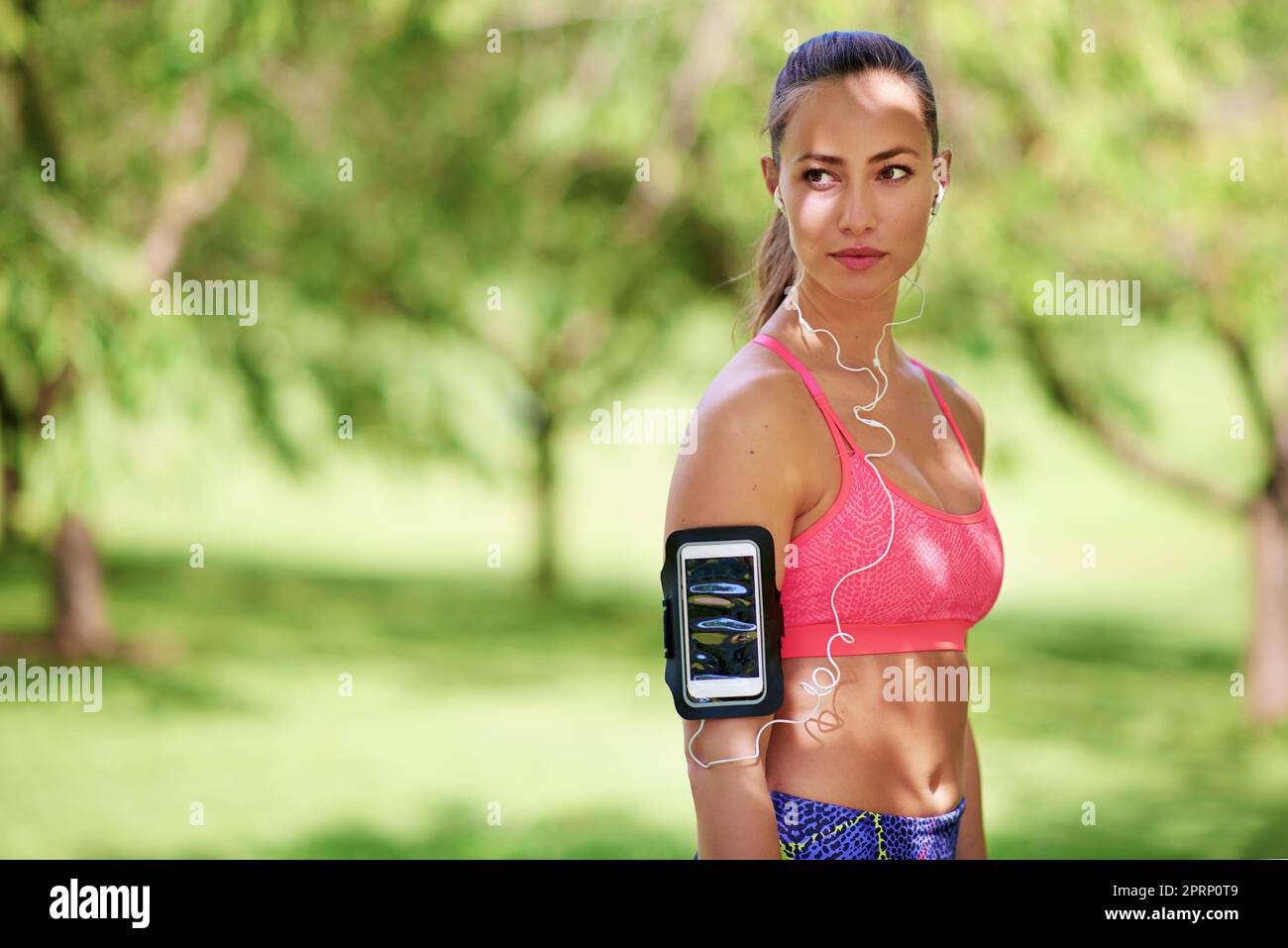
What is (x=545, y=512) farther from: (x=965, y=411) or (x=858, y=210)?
(x=858, y=210)

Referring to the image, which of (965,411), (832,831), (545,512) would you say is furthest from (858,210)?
(545,512)

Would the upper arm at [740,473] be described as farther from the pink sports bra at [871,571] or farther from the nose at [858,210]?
the nose at [858,210]

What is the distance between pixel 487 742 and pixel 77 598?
10.5ft

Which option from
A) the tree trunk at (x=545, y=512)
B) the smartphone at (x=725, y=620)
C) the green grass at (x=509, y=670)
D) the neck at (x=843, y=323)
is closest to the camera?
the smartphone at (x=725, y=620)

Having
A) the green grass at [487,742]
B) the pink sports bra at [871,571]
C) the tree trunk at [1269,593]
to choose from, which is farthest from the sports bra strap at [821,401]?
the tree trunk at [1269,593]

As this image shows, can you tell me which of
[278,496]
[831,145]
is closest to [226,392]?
[831,145]

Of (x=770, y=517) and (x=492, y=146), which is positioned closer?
(x=770, y=517)

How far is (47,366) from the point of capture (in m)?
5.45

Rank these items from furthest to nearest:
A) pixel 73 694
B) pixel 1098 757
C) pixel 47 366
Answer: pixel 73 694, pixel 1098 757, pixel 47 366

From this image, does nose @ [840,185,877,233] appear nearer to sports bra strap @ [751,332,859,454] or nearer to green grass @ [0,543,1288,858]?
sports bra strap @ [751,332,859,454]

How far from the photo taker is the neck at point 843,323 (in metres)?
1.74

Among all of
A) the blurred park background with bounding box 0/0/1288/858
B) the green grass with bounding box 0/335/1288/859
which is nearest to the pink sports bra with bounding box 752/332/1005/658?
the blurred park background with bounding box 0/0/1288/858

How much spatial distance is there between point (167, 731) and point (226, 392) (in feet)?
10.1
